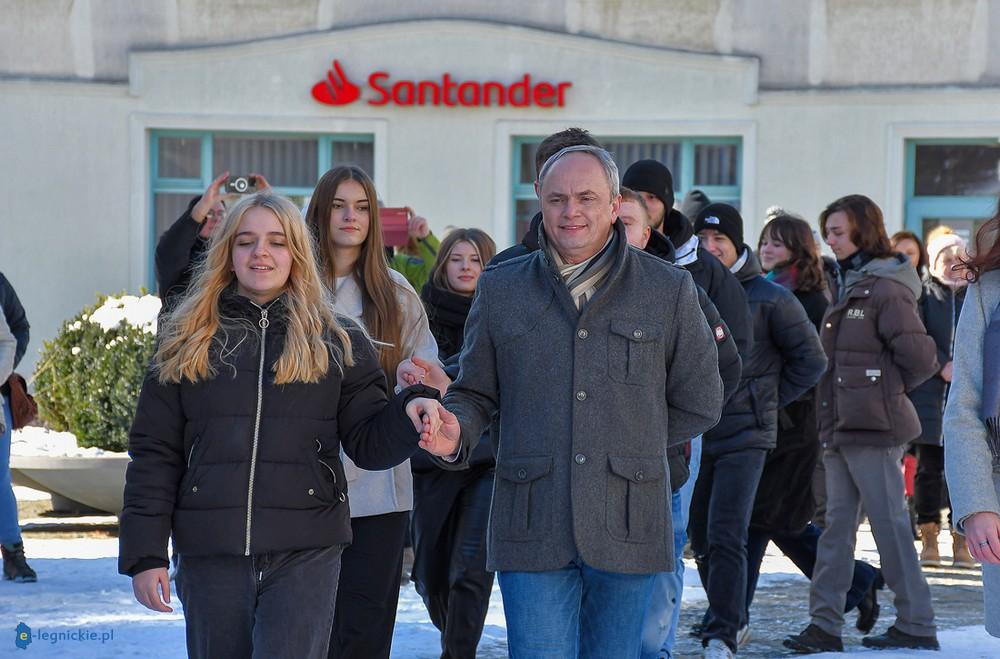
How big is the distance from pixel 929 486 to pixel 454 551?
16.7ft

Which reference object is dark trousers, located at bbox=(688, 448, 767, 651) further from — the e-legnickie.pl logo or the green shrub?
the green shrub

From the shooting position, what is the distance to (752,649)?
7082 mm

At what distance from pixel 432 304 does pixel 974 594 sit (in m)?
4.18

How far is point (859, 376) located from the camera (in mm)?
7355

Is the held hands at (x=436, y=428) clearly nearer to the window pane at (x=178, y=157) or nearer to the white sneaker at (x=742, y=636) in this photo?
the white sneaker at (x=742, y=636)

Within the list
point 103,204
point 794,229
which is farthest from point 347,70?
point 794,229

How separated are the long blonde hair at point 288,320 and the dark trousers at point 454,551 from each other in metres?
1.82

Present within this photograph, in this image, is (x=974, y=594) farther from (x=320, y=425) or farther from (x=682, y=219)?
(x=320, y=425)

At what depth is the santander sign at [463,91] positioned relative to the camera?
16.2 metres

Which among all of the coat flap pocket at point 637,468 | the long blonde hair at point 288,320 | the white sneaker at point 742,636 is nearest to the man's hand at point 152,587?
the long blonde hair at point 288,320

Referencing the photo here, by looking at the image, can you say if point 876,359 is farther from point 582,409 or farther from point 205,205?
point 582,409

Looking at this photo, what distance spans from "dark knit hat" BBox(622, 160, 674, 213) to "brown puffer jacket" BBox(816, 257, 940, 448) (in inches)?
63.4

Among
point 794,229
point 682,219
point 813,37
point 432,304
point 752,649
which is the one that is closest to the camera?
point 682,219

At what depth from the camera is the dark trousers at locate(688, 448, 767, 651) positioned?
21.6ft
